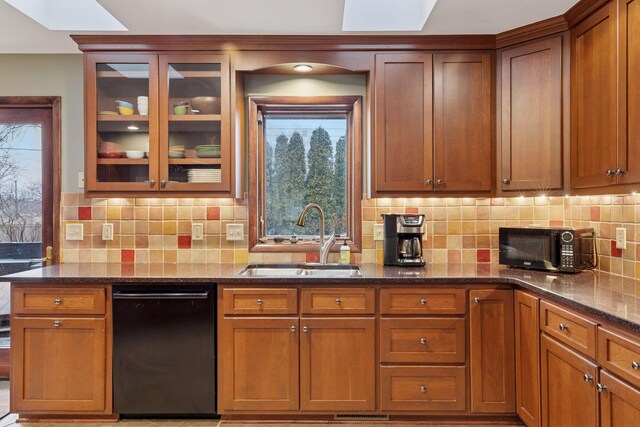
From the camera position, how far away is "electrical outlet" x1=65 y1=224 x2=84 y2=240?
9.20 ft

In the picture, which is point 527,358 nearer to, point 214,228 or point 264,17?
point 214,228

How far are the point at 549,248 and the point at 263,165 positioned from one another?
1.91 metres

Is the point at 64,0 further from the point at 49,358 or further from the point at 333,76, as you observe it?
the point at 49,358

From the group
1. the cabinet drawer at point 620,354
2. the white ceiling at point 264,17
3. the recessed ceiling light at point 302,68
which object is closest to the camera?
the cabinet drawer at point 620,354

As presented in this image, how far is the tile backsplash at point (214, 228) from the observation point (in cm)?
280

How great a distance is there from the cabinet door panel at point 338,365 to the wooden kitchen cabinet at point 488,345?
1.80ft

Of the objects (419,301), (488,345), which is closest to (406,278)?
(419,301)

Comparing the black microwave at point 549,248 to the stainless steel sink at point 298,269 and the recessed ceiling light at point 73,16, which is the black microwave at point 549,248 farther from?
the recessed ceiling light at point 73,16

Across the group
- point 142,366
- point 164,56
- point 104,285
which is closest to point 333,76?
point 164,56

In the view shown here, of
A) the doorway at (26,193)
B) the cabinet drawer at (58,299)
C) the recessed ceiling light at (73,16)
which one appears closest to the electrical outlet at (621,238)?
the cabinet drawer at (58,299)

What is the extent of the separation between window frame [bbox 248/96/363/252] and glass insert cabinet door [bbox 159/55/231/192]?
0.30 metres

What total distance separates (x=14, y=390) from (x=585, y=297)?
2.93 meters

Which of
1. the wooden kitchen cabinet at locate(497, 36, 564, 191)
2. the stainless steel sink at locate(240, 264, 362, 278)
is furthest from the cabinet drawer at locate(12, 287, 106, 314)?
the wooden kitchen cabinet at locate(497, 36, 564, 191)

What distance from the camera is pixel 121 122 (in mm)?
2549
